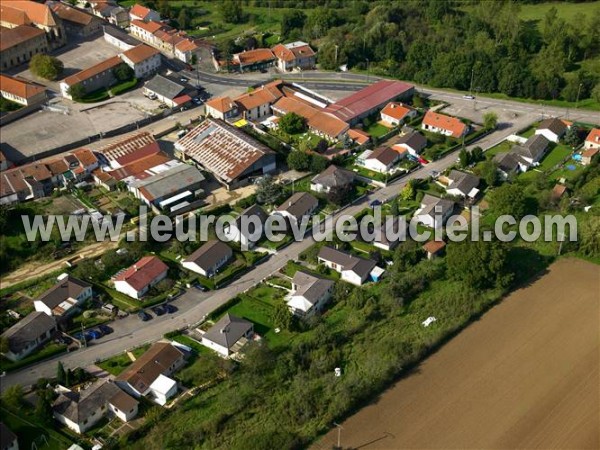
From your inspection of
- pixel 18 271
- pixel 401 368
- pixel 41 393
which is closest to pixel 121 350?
pixel 41 393

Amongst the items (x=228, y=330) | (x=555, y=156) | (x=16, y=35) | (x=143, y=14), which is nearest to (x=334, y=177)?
(x=228, y=330)

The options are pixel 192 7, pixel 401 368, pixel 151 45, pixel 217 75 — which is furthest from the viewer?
pixel 192 7

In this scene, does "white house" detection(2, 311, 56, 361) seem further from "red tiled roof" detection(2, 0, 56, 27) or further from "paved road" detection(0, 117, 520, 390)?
"red tiled roof" detection(2, 0, 56, 27)

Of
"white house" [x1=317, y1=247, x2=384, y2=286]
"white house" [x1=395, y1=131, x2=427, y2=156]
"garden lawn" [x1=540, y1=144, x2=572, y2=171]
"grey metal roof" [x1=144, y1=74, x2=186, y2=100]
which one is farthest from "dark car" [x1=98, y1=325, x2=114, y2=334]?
"garden lawn" [x1=540, y1=144, x2=572, y2=171]

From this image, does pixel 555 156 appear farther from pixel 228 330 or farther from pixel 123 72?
pixel 123 72

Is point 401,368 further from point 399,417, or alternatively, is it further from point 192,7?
point 192,7

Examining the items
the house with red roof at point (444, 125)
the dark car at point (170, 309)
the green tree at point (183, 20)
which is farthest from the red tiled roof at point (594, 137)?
the green tree at point (183, 20)

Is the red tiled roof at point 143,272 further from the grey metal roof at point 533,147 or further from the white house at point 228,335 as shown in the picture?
the grey metal roof at point 533,147
